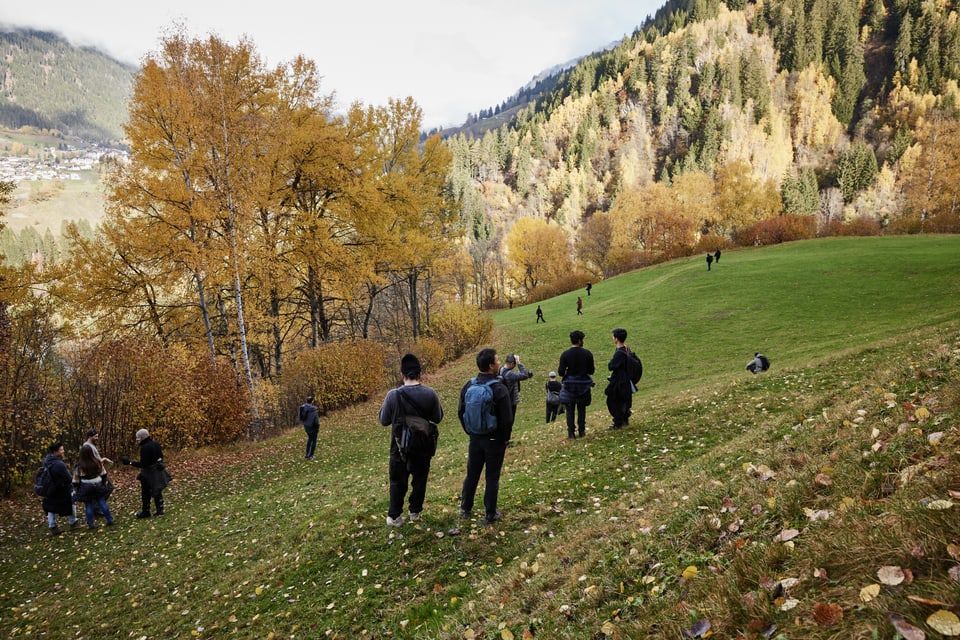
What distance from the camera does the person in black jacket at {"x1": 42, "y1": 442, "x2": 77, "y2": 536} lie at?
11245 mm

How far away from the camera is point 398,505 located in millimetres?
7195

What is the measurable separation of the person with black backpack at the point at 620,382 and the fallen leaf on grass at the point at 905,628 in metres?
7.72

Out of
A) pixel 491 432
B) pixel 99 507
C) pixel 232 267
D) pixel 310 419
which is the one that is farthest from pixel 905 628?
pixel 232 267

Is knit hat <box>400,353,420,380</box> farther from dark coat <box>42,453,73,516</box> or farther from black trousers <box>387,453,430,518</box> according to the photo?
dark coat <box>42,453,73,516</box>

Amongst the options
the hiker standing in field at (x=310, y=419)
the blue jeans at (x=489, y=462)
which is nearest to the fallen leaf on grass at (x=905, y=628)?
the blue jeans at (x=489, y=462)

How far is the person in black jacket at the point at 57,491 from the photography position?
11.2 metres

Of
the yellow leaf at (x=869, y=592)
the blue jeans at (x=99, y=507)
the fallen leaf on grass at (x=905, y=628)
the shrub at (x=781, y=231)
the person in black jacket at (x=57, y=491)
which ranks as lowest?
the blue jeans at (x=99, y=507)

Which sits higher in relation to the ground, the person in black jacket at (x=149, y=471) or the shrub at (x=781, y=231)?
the shrub at (x=781, y=231)

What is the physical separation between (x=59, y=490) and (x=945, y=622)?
16.4m

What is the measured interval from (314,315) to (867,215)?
130 m

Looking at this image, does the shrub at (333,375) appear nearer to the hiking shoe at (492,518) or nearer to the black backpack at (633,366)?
the black backpack at (633,366)

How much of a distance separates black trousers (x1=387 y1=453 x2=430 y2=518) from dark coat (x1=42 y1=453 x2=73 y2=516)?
10.1m

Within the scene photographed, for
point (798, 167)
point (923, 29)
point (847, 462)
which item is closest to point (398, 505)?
point (847, 462)

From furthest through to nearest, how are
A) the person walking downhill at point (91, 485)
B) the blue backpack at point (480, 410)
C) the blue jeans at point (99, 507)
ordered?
the blue jeans at point (99, 507), the person walking downhill at point (91, 485), the blue backpack at point (480, 410)
